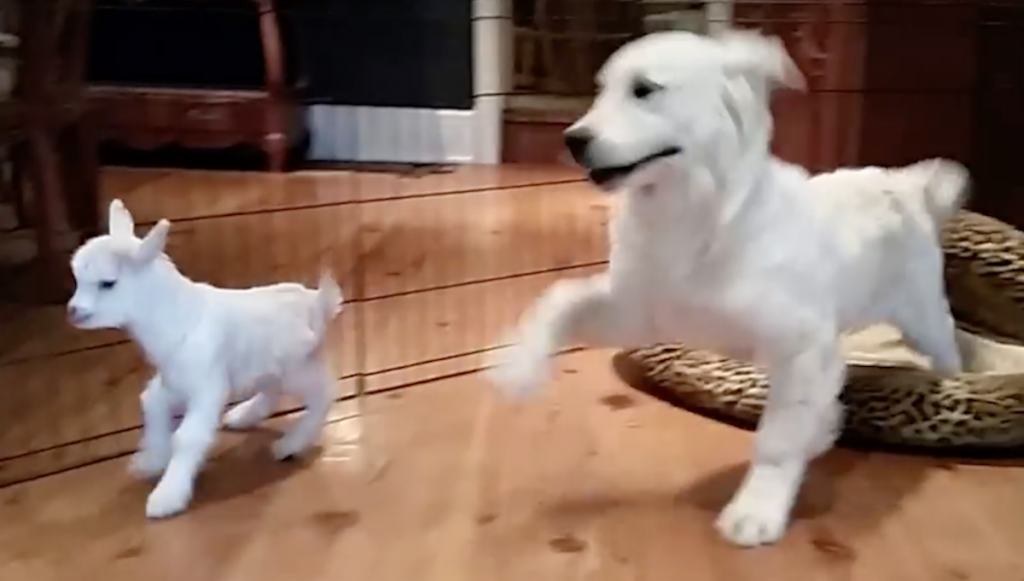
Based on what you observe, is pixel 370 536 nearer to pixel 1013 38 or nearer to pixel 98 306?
pixel 98 306

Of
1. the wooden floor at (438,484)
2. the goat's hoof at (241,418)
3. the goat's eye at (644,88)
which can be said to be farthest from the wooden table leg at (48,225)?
the goat's eye at (644,88)

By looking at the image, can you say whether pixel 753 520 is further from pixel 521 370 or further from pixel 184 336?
pixel 184 336

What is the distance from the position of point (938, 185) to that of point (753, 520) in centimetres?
65

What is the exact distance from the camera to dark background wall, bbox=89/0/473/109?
12.6 ft

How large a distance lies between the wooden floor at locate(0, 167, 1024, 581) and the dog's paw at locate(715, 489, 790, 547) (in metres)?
0.02

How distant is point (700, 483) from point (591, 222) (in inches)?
40.9

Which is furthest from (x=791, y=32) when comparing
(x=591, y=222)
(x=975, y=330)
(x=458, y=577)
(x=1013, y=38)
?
(x=458, y=577)

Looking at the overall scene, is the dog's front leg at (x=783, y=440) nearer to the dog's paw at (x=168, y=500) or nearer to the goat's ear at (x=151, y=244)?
the dog's paw at (x=168, y=500)

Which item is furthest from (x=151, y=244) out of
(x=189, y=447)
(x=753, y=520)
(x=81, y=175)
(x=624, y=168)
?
(x=81, y=175)

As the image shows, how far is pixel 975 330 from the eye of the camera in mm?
2148

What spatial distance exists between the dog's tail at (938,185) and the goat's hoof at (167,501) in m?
1.08

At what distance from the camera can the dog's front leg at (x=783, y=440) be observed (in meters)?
1.49

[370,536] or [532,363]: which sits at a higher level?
[532,363]

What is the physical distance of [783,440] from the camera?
151 centimetres
